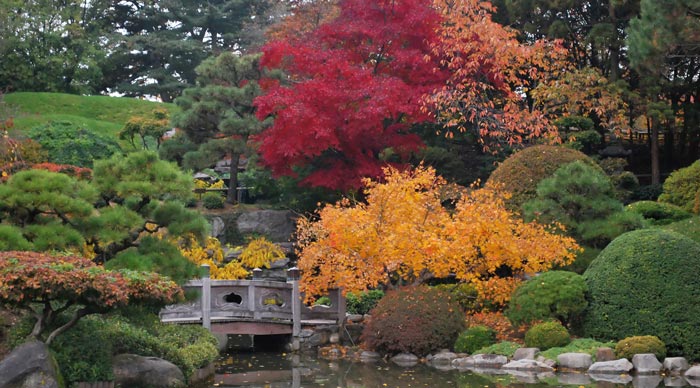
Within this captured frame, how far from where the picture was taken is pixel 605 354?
13.2 meters

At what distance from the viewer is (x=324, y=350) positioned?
16.6m

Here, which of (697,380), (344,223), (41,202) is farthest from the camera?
(344,223)

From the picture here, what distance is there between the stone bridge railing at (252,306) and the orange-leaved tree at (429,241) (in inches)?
54.6

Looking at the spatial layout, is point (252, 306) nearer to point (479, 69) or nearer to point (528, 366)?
point (528, 366)

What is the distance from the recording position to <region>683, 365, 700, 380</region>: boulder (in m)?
12.5

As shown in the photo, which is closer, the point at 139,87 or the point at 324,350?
the point at 324,350

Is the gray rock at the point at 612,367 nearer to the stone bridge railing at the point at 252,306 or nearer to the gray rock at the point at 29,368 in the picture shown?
the stone bridge railing at the point at 252,306

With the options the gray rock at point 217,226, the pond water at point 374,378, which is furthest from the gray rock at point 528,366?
the gray rock at point 217,226

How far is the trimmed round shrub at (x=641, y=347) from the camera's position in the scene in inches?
514

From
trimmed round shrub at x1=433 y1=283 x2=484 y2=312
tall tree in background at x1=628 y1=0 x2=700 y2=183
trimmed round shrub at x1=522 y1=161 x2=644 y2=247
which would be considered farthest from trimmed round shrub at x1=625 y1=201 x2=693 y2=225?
trimmed round shrub at x1=433 y1=283 x2=484 y2=312

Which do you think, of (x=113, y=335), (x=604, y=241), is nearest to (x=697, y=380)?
(x=604, y=241)

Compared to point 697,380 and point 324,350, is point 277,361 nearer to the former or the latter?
point 324,350

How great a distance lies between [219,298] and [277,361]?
184cm

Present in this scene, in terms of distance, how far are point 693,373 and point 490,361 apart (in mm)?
3092
